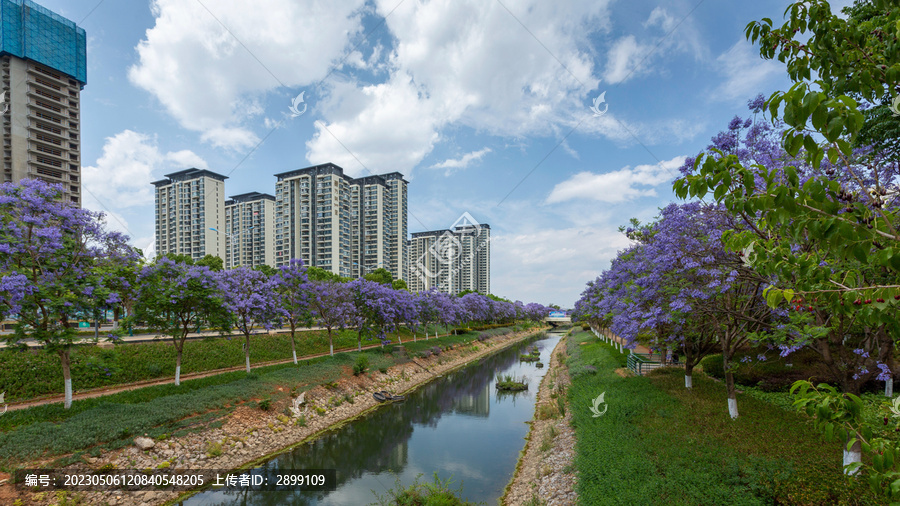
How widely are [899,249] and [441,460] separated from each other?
16.4 metres

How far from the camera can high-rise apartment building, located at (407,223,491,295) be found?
113000mm

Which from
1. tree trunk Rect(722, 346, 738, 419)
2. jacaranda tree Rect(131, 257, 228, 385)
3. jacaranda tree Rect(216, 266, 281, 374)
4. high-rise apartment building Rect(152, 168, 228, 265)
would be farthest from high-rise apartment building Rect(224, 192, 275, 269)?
tree trunk Rect(722, 346, 738, 419)

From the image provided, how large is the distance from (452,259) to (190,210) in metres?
67.5

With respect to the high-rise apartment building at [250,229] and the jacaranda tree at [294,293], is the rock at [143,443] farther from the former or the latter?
the high-rise apartment building at [250,229]

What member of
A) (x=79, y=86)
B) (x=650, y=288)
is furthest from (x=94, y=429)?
(x=79, y=86)

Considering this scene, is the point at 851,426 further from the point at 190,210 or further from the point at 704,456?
the point at 190,210

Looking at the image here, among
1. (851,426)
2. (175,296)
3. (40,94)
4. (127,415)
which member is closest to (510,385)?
(175,296)

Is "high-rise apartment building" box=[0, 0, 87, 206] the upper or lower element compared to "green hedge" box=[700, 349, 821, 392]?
upper

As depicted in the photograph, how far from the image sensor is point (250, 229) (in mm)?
97312

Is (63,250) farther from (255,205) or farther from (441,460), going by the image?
(255,205)

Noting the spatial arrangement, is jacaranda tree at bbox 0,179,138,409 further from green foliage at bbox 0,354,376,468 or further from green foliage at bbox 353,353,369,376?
green foliage at bbox 353,353,369,376

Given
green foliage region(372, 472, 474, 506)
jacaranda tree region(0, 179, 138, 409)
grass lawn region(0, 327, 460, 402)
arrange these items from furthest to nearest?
grass lawn region(0, 327, 460, 402), jacaranda tree region(0, 179, 138, 409), green foliage region(372, 472, 474, 506)

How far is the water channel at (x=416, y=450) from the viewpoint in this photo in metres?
13.2

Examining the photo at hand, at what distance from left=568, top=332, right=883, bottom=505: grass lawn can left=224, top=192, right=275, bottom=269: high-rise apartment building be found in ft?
312
